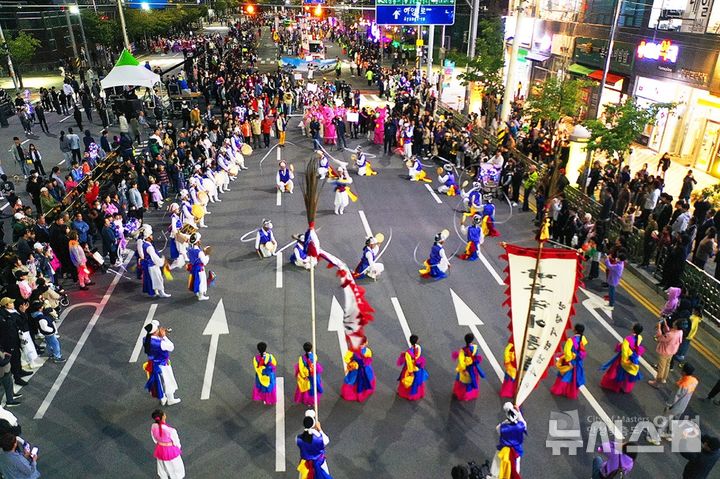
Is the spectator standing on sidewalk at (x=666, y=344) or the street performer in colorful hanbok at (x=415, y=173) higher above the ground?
the spectator standing on sidewalk at (x=666, y=344)

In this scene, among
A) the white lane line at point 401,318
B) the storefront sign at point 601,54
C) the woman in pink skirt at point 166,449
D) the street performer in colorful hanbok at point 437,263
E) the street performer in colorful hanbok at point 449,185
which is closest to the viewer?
the woman in pink skirt at point 166,449

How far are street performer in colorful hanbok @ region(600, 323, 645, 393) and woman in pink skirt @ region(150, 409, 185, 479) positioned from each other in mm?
7619

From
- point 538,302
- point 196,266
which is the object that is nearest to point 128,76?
point 196,266

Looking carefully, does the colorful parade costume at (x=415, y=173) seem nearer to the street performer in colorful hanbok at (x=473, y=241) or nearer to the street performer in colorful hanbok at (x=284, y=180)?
the street performer in colorful hanbok at (x=284, y=180)

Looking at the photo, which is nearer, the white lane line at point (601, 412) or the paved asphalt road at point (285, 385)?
the paved asphalt road at point (285, 385)

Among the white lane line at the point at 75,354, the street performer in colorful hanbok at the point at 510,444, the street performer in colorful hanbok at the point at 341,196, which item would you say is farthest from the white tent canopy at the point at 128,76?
the street performer in colorful hanbok at the point at 510,444

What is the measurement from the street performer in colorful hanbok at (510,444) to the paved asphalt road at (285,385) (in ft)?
2.54

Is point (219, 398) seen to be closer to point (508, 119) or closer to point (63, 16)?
point (508, 119)

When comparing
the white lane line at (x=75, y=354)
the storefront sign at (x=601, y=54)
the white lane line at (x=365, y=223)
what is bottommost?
the white lane line at (x=75, y=354)

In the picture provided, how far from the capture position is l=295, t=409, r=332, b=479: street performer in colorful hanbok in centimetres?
715

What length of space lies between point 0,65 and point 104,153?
28.8 meters

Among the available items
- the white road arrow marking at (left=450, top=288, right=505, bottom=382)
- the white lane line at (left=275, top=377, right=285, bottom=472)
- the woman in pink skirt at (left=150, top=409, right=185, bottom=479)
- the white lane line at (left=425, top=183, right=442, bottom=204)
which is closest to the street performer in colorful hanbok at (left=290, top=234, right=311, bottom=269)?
the white road arrow marking at (left=450, top=288, right=505, bottom=382)

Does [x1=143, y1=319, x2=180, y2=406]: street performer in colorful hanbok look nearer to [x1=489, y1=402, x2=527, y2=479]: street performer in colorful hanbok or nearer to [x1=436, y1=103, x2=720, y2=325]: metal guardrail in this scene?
[x1=489, y1=402, x2=527, y2=479]: street performer in colorful hanbok

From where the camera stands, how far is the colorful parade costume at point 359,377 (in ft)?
30.3
